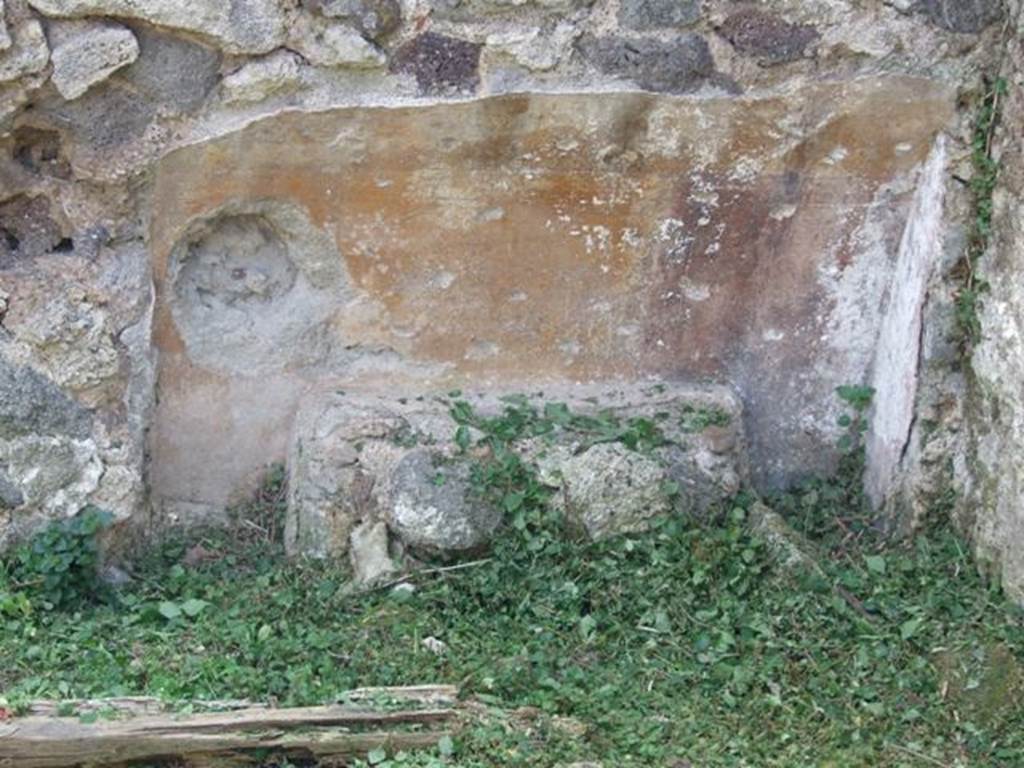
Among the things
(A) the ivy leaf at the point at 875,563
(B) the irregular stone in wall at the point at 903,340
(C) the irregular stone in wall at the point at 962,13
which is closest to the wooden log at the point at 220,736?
(A) the ivy leaf at the point at 875,563

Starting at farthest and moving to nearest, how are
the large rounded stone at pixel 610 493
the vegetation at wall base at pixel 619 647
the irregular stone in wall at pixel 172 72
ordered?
the large rounded stone at pixel 610 493, the irregular stone in wall at pixel 172 72, the vegetation at wall base at pixel 619 647

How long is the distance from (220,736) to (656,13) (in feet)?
6.72

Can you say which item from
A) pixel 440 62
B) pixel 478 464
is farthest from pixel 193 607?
pixel 440 62

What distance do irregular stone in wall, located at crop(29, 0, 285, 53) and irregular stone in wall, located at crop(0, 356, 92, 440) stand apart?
0.93m

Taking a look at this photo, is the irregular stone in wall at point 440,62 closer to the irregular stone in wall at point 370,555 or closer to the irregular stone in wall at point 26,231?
the irregular stone in wall at point 26,231

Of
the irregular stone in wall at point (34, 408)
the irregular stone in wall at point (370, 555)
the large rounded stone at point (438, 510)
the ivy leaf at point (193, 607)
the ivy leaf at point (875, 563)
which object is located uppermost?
the irregular stone in wall at point (34, 408)

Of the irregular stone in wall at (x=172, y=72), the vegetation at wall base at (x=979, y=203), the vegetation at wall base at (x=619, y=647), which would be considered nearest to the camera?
the vegetation at wall base at (x=619, y=647)

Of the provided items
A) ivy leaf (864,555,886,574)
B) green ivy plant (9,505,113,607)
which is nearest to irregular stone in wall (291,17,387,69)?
green ivy plant (9,505,113,607)

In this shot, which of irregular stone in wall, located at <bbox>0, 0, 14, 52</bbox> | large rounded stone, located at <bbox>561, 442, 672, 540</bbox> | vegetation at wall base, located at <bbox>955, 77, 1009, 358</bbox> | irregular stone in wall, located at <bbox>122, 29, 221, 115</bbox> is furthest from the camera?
large rounded stone, located at <bbox>561, 442, 672, 540</bbox>

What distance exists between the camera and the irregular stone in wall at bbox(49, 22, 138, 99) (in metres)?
4.26

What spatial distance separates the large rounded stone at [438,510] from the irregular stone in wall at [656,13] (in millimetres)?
1226

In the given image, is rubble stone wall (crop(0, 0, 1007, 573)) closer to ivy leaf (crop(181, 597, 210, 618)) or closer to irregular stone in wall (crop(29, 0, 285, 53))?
irregular stone in wall (crop(29, 0, 285, 53))

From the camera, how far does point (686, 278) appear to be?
195 inches

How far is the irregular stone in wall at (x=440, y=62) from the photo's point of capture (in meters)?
4.44
